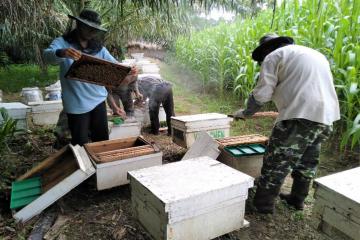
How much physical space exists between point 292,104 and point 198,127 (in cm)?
167

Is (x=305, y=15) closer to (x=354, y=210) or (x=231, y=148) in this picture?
(x=231, y=148)

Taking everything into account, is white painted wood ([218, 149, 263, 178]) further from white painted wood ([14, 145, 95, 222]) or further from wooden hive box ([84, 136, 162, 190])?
white painted wood ([14, 145, 95, 222])

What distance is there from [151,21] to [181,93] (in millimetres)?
2853

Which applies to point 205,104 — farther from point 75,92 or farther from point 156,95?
point 75,92

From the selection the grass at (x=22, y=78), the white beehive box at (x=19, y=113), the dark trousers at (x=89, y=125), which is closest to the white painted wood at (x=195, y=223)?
the dark trousers at (x=89, y=125)

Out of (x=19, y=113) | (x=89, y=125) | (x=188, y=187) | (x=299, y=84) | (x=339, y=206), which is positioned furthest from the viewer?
(x=19, y=113)

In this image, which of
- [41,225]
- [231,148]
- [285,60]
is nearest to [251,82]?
[231,148]

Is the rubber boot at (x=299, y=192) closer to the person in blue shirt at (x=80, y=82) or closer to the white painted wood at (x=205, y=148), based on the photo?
the white painted wood at (x=205, y=148)

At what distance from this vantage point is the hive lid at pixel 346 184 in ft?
6.18

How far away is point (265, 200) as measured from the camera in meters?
2.89

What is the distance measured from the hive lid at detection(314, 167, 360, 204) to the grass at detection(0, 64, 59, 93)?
9987 millimetres

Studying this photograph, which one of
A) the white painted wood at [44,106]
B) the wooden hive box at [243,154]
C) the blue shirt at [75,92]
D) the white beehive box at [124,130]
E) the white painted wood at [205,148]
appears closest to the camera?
the blue shirt at [75,92]

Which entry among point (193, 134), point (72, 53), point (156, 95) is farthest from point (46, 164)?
point (156, 95)

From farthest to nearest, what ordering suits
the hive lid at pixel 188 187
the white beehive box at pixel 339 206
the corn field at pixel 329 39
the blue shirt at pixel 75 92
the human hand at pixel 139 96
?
Answer: the human hand at pixel 139 96, the corn field at pixel 329 39, the blue shirt at pixel 75 92, the hive lid at pixel 188 187, the white beehive box at pixel 339 206
